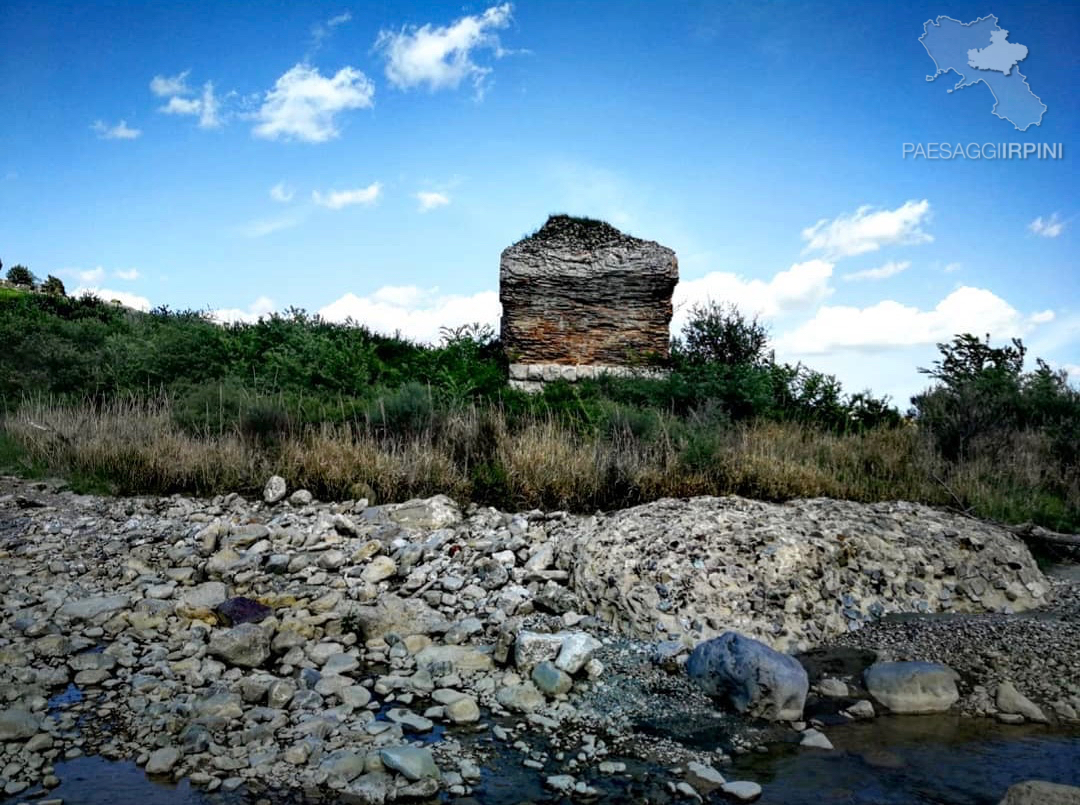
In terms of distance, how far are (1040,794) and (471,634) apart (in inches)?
127

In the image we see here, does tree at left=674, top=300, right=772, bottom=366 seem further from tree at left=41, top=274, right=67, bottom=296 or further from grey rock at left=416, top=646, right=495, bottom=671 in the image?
tree at left=41, top=274, right=67, bottom=296

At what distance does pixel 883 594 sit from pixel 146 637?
534 cm

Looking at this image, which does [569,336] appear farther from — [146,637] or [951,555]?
[146,637]

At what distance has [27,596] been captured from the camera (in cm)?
546

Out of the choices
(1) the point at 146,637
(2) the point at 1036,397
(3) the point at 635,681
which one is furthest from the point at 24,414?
(2) the point at 1036,397

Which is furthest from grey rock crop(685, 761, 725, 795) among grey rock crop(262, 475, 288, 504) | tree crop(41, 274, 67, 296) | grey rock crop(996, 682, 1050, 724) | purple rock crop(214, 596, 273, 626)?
tree crop(41, 274, 67, 296)

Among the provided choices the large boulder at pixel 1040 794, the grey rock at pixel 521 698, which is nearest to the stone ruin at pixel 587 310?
the grey rock at pixel 521 698

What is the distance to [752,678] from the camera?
13.2 feet

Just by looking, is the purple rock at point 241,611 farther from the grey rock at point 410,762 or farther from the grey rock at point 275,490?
the grey rock at point 275,490

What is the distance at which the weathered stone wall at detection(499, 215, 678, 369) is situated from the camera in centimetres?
1694

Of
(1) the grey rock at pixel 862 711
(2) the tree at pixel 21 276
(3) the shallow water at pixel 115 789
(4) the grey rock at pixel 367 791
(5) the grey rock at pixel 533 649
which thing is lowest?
(3) the shallow water at pixel 115 789

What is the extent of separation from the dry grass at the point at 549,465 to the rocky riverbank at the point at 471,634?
778 mm

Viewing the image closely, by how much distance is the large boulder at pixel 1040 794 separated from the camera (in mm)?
2898

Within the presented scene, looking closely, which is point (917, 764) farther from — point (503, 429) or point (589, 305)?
point (589, 305)
